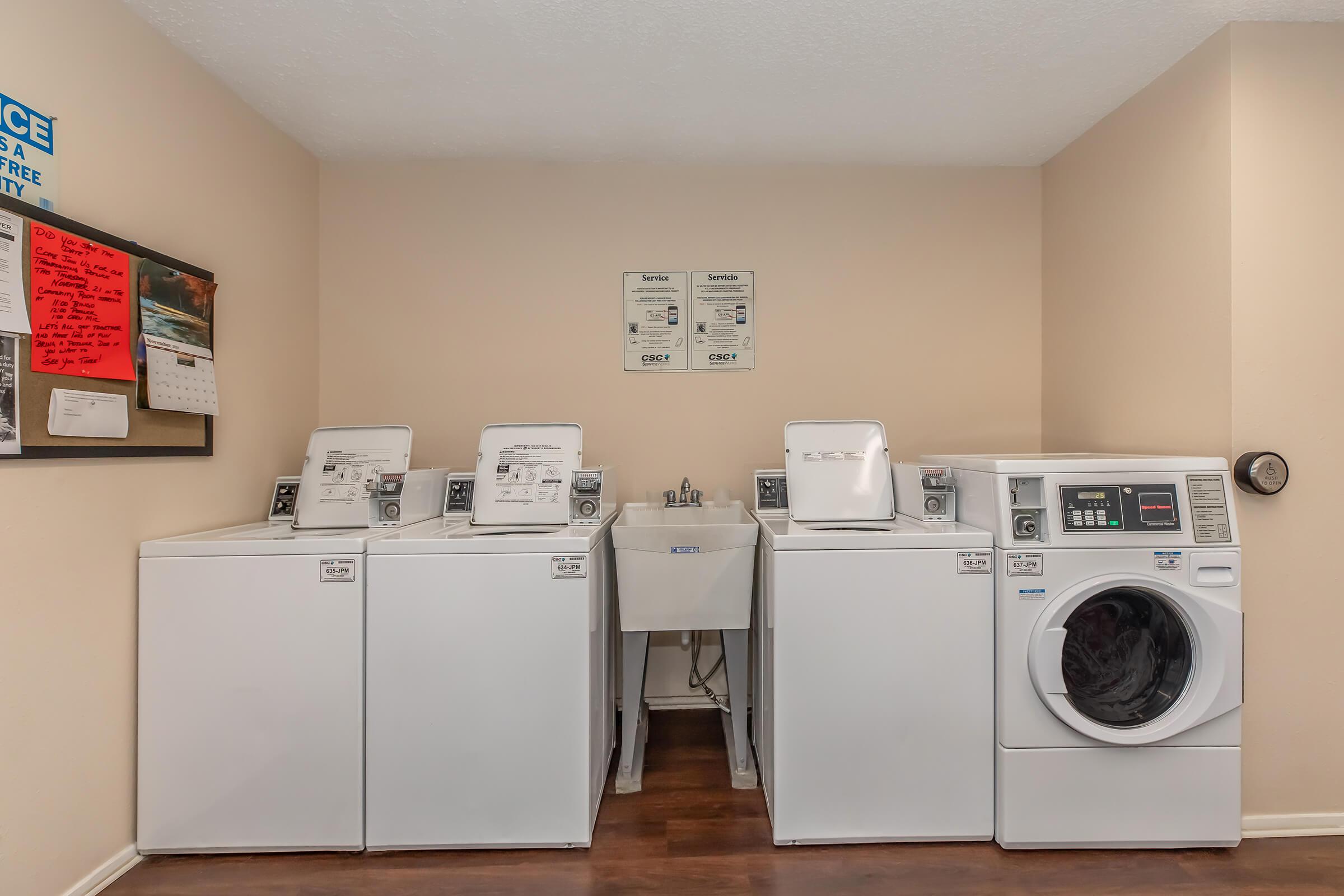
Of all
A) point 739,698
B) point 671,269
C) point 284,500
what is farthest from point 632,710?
point 671,269

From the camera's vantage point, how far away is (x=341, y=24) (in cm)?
184

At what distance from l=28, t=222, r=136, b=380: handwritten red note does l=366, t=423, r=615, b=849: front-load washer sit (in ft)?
2.80

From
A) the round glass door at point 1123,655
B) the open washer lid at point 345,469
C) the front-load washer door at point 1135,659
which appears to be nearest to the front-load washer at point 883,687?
the front-load washer door at point 1135,659

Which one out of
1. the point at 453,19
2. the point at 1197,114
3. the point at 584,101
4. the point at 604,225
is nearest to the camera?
the point at 453,19

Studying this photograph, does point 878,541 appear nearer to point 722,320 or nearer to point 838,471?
point 838,471

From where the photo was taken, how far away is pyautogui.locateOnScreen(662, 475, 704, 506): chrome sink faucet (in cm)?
258

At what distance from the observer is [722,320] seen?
9.20ft

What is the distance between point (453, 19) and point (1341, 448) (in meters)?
2.89

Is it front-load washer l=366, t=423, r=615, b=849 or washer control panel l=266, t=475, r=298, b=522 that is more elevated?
washer control panel l=266, t=475, r=298, b=522

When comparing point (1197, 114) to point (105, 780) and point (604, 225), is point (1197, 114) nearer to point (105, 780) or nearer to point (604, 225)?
point (604, 225)

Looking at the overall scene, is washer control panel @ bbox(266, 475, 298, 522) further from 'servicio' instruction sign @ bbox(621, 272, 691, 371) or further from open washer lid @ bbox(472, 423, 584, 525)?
'servicio' instruction sign @ bbox(621, 272, 691, 371)

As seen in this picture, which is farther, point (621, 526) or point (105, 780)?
point (621, 526)

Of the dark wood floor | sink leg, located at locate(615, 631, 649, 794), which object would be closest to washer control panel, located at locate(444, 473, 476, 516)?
sink leg, located at locate(615, 631, 649, 794)

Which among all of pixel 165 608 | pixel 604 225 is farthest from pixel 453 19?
pixel 165 608
